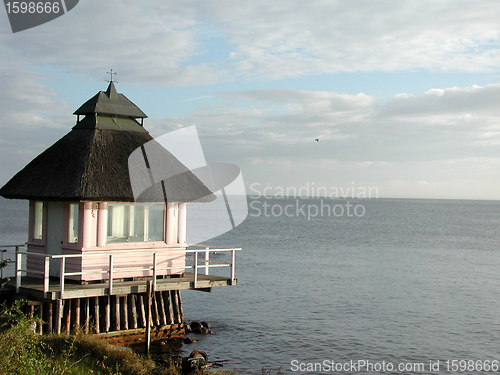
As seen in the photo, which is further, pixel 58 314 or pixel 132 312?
pixel 132 312

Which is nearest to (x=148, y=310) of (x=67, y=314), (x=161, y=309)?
(x=161, y=309)

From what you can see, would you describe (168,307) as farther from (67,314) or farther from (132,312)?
(67,314)

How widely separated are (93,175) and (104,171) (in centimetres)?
43

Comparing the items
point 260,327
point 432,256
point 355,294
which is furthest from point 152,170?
point 432,256

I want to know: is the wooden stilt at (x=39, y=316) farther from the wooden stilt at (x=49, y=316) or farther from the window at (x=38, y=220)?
the window at (x=38, y=220)

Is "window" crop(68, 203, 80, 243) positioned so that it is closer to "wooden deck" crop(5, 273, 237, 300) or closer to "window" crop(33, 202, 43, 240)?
"wooden deck" crop(5, 273, 237, 300)

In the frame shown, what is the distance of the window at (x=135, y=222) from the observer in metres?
16.0

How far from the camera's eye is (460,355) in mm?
19297

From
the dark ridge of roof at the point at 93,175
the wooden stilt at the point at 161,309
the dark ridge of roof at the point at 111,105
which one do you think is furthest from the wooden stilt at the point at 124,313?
the dark ridge of roof at the point at 111,105

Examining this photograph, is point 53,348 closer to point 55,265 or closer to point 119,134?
point 55,265

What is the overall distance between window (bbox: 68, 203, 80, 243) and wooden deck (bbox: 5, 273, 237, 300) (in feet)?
4.41

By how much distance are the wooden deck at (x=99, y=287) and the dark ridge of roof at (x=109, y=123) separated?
5.29 metres

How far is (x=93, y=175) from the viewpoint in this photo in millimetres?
15742

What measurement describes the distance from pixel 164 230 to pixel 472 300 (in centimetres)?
1968
